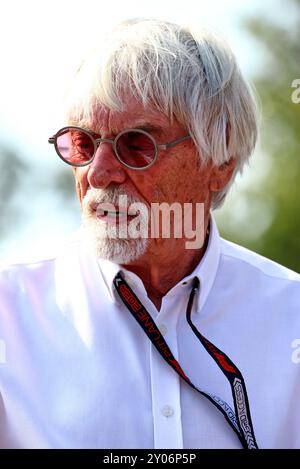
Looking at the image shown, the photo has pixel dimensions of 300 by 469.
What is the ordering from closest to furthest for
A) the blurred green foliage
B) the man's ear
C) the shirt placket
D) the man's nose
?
the shirt placket → the man's nose → the man's ear → the blurred green foliage

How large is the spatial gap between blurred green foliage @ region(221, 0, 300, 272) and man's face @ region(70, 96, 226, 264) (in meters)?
4.94

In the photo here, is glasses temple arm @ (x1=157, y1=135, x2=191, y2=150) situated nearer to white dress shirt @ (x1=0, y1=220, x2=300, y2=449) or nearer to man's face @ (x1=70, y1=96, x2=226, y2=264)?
man's face @ (x1=70, y1=96, x2=226, y2=264)

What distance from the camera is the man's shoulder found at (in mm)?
4395

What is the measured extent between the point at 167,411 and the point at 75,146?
0.98 meters

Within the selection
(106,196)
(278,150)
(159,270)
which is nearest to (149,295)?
(159,270)

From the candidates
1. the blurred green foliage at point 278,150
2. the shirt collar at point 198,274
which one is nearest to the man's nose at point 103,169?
the shirt collar at point 198,274

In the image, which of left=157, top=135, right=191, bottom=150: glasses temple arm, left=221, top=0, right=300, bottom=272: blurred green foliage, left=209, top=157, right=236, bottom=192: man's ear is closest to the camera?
left=157, top=135, right=191, bottom=150: glasses temple arm

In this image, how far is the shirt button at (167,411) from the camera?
3838 millimetres

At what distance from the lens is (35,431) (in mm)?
3814

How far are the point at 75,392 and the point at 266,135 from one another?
6.30 m

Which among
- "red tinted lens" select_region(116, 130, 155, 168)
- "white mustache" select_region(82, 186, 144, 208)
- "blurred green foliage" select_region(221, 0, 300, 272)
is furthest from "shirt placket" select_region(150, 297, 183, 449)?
"blurred green foliage" select_region(221, 0, 300, 272)

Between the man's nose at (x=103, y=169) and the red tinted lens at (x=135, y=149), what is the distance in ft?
0.11

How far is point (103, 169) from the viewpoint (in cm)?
404
